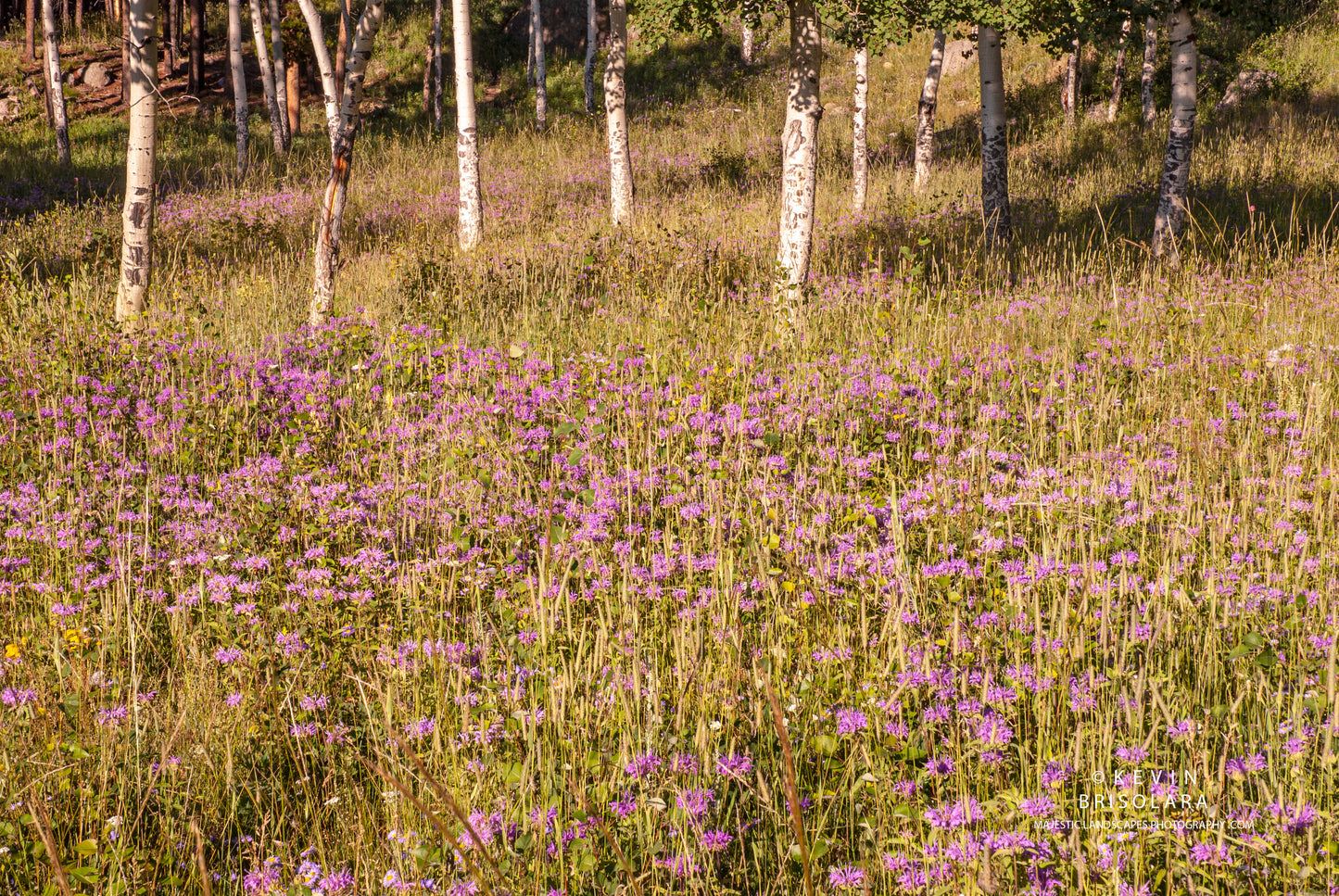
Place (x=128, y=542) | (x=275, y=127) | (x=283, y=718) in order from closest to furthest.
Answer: (x=283, y=718), (x=128, y=542), (x=275, y=127)

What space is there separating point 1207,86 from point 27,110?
36509mm

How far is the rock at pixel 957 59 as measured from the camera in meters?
28.7

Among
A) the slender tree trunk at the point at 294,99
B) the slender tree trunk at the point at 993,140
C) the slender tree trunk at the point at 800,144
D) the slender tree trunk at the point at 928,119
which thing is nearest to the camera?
the slender tree trunk at the point at 800,144

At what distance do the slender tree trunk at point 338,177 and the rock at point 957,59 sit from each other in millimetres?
25047

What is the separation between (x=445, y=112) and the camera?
31562 millimetres

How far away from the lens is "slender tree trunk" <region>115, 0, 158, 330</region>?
7.42 metres

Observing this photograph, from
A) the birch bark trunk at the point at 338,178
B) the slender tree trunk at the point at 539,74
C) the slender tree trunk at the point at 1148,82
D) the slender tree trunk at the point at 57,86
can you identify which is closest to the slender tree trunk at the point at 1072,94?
the slender tree trunk at the point at 1148,82

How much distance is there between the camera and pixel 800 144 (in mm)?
7891

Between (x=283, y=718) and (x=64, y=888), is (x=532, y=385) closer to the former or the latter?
(x=283, y=718)

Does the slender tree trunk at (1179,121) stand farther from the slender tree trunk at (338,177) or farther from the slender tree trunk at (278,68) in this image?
the slender tree trunk at (278,68)

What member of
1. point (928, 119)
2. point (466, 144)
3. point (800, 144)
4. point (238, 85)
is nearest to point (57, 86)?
point (238, 85)

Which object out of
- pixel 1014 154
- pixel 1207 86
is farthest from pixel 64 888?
pixel 1207 86

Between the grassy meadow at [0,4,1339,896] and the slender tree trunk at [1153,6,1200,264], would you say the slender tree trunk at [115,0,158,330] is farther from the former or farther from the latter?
the slender tree trunk at [1153,6,1200,264]

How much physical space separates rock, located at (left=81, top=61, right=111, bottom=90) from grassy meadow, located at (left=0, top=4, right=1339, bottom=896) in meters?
31.2
